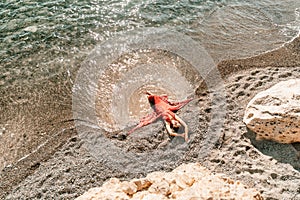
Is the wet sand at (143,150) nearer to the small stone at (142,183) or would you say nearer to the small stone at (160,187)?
the small stone at (142,183)

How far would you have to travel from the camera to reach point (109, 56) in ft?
30.3

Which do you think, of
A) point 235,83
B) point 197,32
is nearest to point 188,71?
point 235,83

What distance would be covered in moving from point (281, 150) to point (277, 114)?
671mm

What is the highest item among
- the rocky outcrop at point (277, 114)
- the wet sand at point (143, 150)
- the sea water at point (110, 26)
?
the sea water at point (110, 26)

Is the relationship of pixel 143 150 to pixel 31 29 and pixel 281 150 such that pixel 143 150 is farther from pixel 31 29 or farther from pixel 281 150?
pixel 31 29

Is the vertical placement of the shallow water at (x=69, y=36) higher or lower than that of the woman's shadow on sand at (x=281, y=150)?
higher

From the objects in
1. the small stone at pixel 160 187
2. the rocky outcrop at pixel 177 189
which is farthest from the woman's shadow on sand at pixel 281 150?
the small stone at pixel 160 187

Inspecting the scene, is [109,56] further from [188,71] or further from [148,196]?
Answer: [148,196]

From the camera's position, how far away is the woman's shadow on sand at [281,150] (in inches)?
218

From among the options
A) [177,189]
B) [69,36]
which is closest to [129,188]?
[177,189]

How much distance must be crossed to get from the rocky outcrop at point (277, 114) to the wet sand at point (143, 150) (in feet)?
0.58

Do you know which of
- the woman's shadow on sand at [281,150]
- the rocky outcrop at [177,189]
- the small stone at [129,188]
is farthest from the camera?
the woman's shadow on sand at [281,150]

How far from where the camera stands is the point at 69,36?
10031mm

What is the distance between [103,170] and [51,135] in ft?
5.89
